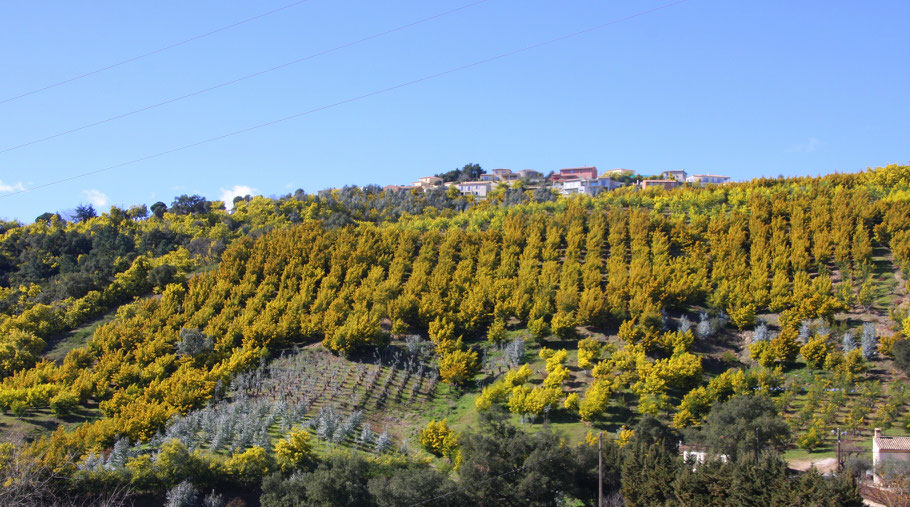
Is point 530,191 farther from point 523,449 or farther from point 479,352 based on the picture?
point 523,449

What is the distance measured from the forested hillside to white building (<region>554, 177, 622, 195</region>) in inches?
867

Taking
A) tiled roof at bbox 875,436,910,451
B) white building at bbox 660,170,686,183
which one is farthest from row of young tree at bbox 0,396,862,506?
white building at bbox 660,170,686,183

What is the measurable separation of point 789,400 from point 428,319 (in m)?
16.6

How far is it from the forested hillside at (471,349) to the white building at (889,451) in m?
2.03

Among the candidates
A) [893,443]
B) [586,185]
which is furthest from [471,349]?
[586,185]

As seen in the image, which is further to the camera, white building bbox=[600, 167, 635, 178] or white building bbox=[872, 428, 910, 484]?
white building bbox=[600, 167, 635, 178]

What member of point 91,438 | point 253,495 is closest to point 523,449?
point 253,495

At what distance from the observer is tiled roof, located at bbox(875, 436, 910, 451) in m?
25.6

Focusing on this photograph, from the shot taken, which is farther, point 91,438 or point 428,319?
point 428,319

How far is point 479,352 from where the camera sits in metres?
37.1

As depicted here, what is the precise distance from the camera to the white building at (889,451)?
82.9ft

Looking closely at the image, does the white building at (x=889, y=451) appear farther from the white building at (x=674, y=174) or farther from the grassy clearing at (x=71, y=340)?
the white building at (x=674, y=174)

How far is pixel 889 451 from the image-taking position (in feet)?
83.9

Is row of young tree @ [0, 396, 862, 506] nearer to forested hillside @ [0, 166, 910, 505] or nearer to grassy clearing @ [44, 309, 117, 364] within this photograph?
forested hillside @ [0, 166, 910, 505]
